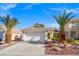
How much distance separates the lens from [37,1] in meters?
13.6

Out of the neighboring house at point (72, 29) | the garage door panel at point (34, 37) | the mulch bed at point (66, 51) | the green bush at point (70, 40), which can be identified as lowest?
the mulch bed at point (66, 51)

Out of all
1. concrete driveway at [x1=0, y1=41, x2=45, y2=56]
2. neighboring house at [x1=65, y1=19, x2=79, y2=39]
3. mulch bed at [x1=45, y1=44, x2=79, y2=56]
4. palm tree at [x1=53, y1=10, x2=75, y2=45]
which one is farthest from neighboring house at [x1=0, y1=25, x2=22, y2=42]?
neighboring house at [x1=65, y1=19, x2=79, y2=39]

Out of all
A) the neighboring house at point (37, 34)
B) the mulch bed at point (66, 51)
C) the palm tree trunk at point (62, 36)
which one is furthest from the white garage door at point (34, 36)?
the palm tree trunk at point (62, 36)

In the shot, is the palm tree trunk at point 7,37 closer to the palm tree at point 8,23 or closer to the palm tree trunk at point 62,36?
the palm tree at point 8,23

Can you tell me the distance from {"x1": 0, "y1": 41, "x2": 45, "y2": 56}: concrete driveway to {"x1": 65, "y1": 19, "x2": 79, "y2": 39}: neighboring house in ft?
2.81

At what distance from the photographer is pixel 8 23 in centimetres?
1375

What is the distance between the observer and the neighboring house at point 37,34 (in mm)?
13703

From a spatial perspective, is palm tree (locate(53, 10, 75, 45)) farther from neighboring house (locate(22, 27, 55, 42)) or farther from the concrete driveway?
the concrete driveway

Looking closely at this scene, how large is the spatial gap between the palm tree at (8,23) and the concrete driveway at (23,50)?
0.89ft

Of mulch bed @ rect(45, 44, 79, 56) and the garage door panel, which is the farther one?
the garage door panel

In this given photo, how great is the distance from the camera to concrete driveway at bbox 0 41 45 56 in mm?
13688

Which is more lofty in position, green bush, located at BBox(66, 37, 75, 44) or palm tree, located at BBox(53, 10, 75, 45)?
palm tree, located at BBox(53, 10, 75, 45)

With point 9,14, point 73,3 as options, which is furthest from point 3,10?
point 73,3

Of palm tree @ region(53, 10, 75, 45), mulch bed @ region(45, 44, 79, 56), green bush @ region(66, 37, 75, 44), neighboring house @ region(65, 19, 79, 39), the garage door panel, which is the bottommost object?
mulch bed @ region(45, 44, 79, 56)
